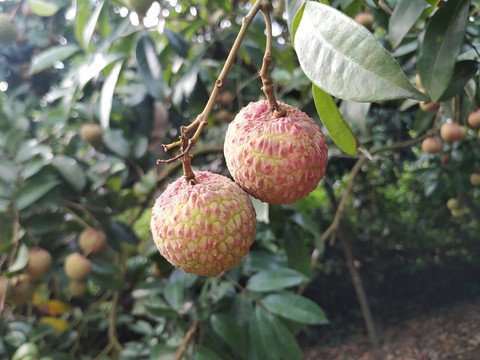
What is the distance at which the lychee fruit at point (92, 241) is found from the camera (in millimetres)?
1135

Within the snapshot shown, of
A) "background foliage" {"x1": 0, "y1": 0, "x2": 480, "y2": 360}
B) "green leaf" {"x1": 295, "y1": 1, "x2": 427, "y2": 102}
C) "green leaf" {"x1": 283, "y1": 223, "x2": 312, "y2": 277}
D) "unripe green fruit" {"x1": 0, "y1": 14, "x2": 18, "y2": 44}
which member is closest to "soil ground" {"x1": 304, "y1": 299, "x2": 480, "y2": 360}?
"background foliage" {"x1": 0, "y1": 0, "x2": 480, "y2": 360}

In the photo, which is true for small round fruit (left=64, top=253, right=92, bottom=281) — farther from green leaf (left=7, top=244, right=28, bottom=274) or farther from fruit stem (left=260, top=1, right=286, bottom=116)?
fruit stem (left=260, top=1, right=286, bottom=116)

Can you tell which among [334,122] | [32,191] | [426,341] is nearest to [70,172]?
[32,191]

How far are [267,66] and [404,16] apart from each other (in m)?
0.26

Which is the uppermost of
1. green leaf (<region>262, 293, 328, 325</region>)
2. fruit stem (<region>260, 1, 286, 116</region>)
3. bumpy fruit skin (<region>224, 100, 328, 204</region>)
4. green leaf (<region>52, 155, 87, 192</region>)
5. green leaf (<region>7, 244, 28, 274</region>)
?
fruit stem (<region>260, 1, 286, 116</region>)

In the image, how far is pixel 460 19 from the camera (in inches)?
20.7

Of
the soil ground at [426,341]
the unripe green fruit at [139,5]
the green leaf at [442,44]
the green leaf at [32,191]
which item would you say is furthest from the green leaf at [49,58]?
the soil ground at [426,341]

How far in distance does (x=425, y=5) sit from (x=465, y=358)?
1.92m

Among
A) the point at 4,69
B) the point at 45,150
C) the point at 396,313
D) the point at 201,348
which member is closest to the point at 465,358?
the point at 396,313

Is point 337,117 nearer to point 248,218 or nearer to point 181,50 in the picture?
point 248,218

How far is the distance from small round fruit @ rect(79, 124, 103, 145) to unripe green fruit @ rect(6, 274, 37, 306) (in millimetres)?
546

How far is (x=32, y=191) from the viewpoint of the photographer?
1116 millimetres

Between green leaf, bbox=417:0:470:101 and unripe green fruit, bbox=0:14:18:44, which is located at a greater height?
green leaf, bbox=417:0:470:101

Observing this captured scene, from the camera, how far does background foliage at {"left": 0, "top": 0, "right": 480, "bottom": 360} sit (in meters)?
0.52
